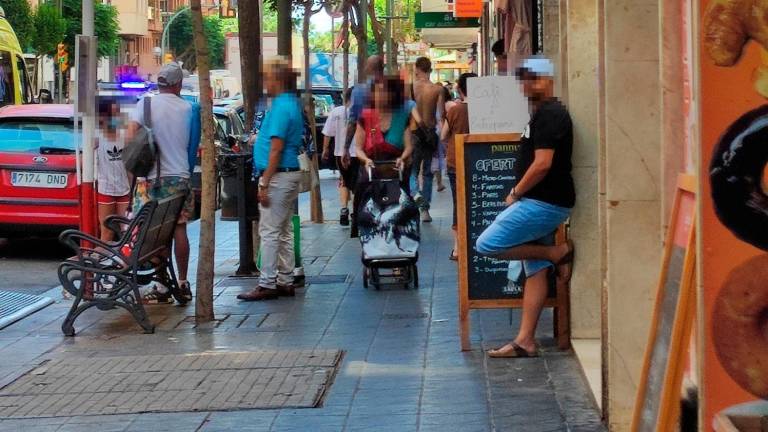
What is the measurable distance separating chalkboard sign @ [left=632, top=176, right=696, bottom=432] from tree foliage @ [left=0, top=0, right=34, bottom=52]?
50.7 m

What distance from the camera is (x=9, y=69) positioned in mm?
26922

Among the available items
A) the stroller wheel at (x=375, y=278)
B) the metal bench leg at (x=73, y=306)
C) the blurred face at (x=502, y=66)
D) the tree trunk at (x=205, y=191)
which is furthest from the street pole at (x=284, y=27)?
the blurred face at (x=502, y=66)

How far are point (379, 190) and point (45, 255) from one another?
5289mm

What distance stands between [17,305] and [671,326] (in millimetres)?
7684

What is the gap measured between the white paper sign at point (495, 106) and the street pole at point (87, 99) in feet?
12.7

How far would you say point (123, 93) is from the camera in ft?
38.2

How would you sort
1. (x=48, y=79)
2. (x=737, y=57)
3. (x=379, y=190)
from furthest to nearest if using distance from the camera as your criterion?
1. (x=48, y=79)
2. (x=379, y=190)
3. (x=737, y=57)

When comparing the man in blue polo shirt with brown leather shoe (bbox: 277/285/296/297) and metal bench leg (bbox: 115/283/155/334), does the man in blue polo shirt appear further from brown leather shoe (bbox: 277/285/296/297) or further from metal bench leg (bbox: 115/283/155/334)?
metal bench leg (bbox: 115/283/155/334)

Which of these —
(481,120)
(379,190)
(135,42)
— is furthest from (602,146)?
(135,42)

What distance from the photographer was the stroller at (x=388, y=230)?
11.2 m

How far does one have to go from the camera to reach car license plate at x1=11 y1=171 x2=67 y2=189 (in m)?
14.5

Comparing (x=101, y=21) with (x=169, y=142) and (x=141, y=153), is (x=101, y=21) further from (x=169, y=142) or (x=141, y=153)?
(x=141, y=153)

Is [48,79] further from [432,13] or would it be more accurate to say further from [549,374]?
[549,374]

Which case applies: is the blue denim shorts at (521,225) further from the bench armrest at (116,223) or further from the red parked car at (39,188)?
the red parked car at (39,188)
